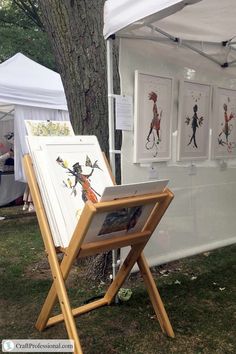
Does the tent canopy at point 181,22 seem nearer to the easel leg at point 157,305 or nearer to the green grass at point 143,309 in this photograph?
the easel leg at point 157,305

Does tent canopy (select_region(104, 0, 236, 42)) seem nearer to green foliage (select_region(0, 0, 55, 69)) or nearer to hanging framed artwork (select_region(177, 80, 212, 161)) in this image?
hanging framed artwork (select_region(177, 80, 212, 161))

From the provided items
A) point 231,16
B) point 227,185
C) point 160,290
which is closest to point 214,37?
point 231,16

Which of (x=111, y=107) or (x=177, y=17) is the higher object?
(x=177, y=17)

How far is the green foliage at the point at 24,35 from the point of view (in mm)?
14719

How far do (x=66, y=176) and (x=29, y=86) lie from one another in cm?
520

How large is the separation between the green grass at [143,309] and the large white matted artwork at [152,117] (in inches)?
45.8

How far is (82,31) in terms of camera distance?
3668mm

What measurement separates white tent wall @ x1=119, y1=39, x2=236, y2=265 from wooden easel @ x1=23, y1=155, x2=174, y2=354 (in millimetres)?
476

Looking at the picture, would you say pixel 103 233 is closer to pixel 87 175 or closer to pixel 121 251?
pixel 87 175

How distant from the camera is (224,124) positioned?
433cm

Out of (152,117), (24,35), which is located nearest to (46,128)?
(152,117)

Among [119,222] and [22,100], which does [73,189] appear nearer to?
[119,222]

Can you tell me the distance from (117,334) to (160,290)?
842 mm

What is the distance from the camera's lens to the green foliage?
14719 millimetres
